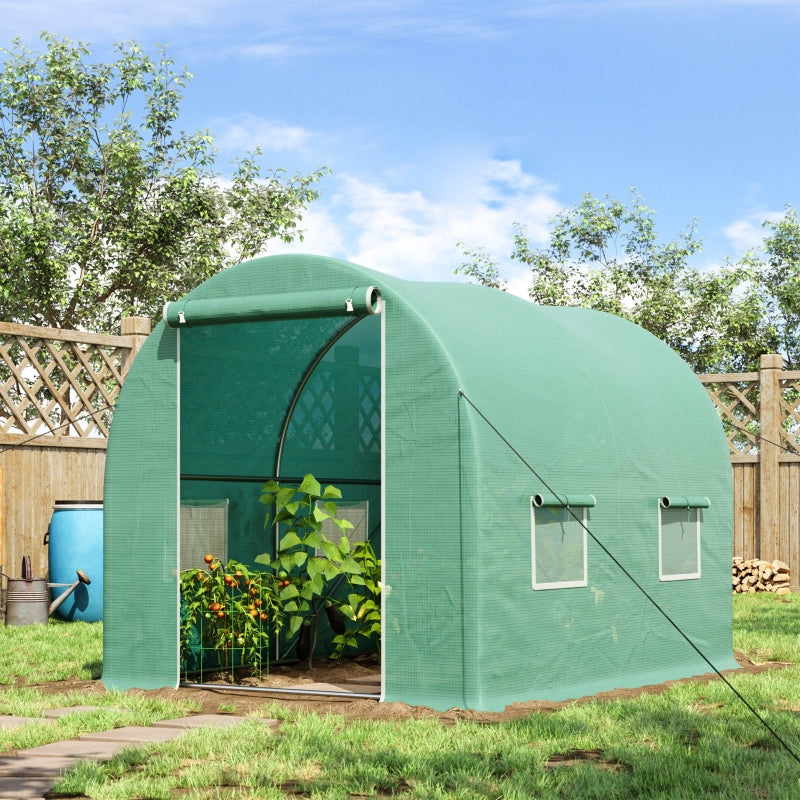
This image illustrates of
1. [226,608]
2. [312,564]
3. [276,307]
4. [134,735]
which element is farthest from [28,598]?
A: [134,735]

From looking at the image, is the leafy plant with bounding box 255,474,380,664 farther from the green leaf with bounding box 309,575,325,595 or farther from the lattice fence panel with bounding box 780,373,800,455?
the lattice fence panel with bounding box 780,373,800,455

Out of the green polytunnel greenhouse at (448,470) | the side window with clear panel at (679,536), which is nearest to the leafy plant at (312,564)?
the green polytunnel greenhouse at (448,470)

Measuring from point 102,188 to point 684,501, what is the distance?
1314 cm

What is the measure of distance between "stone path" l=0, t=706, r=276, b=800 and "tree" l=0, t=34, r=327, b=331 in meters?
13.0

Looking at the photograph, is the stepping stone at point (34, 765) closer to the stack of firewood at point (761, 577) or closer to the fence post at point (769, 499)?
the stack of firewood at point (761, 577)

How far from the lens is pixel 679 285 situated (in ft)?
73.9

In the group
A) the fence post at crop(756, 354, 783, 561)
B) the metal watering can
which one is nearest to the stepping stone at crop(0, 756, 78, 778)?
the metal watering can

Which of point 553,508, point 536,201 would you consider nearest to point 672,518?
point 553,508

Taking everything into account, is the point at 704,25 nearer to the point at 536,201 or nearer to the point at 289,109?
the point at 289,109

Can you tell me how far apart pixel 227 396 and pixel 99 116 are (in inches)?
488

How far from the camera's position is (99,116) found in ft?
63.6

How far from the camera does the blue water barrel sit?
1159 centimetres

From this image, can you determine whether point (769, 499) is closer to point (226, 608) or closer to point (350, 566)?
point (350, 566)

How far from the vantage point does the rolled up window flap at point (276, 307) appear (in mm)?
6965
